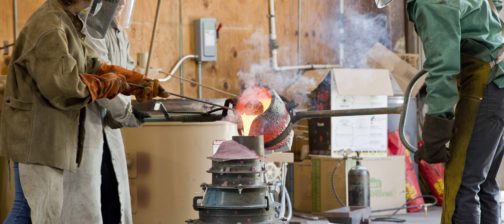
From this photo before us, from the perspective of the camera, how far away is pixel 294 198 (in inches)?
235

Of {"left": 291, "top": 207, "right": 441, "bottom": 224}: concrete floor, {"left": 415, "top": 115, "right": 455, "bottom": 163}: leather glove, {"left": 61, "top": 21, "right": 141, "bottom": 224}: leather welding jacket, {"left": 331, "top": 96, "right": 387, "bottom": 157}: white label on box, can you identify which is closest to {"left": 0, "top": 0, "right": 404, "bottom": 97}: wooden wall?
{"left": 331, "top": 96, "right": 387, "bottom": 157}: white label on box

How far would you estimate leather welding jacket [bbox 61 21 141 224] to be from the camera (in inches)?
125

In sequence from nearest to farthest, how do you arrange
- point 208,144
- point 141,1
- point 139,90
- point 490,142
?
point 490,142, point 139,90, point 208,144, point 141,1

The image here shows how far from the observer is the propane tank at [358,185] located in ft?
17.5

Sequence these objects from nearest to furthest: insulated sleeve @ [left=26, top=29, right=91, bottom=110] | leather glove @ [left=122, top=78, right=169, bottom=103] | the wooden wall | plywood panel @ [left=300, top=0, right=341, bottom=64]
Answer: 1. insulated sleeve @ [left=26, top=29, right=91, bottom=110]
2. leather glove @ [left=122, top=78, right=169, bottom=103]
3. the wooden wall
4. plywood panel @ [left=300, top=0, right=341, bottom=64]

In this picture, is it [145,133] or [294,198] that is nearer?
[145,133]

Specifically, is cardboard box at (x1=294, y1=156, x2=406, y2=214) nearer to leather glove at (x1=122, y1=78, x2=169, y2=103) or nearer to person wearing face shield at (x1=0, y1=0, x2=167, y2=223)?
leather glove at (x1=122, y1=78, x2=169, y2=103)

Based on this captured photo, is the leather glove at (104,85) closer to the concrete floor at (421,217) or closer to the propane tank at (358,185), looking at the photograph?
the concrete floor at (421,217)

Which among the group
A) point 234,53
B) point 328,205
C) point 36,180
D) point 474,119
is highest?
point 234,53

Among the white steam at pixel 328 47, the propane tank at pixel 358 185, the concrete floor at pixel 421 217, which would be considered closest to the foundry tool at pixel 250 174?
the concrete floor at pixel 421 217

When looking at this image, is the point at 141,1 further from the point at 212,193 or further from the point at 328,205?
the point at 212,193

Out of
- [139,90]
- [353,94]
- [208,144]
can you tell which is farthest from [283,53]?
[139,90]

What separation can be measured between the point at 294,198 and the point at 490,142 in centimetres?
314

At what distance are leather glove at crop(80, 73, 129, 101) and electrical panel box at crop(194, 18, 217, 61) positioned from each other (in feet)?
8.60
